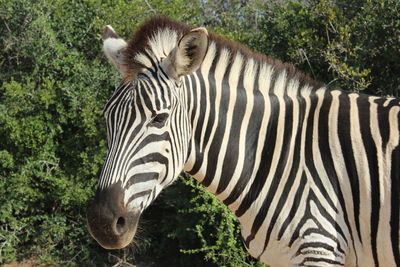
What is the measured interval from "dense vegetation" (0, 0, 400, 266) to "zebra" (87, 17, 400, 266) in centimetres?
369

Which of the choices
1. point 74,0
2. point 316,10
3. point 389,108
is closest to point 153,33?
point 389,108

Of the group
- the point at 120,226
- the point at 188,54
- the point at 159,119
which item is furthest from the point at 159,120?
the point at 120,226

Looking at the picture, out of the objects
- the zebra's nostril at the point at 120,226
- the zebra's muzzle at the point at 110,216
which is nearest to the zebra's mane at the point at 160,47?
the zebra's muzzle at the point at 110,216

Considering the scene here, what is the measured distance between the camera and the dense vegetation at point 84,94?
24.7 ft

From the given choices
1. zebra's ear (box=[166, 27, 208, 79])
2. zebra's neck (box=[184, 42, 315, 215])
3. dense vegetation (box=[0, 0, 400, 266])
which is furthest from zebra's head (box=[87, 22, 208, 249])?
dense vegetation (box=[0, 0, 400, 266])

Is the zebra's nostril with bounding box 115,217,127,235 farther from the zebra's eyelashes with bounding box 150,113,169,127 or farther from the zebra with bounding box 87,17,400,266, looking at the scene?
the zebra's eyelashes with bounding box 150,113,169,127

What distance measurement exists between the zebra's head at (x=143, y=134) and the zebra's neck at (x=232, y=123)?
0.44 feet

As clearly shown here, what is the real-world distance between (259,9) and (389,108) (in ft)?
20.8

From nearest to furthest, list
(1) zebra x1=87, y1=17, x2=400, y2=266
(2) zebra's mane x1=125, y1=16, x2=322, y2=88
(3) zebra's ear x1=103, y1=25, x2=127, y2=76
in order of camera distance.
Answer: (1) zebra x1=87, y1=17, x2=400, y2=266 < (2) zebra's mane x1=125, y1=16, x2=322, y2=88 < (3) zebra's ear x1=103, y1=25, x2=127, y2=76

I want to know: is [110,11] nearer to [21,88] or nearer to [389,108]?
[21,88]

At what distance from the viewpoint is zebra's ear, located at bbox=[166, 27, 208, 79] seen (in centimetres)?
317

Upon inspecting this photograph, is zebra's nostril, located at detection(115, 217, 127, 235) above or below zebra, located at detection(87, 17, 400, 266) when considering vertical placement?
below

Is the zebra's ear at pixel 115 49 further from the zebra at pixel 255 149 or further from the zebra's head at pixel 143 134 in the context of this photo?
the zebra's head at pixel 143 134

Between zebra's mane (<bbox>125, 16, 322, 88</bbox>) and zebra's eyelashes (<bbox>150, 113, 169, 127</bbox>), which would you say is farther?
zebra's mane (<bbox>125, 16, 322, 88</bbox>)
